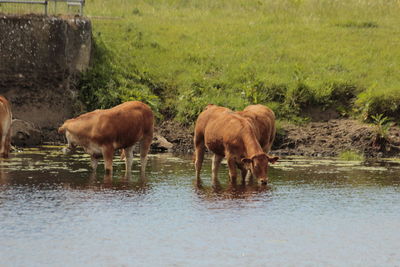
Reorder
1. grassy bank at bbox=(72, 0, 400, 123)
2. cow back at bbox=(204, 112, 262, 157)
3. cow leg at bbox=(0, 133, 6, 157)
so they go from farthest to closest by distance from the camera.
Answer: grassy bank at bbox=(72, 0, 400, 123) < cow leg at bbox=(0, 133, 6, 157) < cow back at bbox=(204, 112, 262, 157)

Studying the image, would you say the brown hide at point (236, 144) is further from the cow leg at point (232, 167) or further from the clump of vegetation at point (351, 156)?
the clump of vegetation at point (351, 156)

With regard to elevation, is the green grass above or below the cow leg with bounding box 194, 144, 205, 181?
above

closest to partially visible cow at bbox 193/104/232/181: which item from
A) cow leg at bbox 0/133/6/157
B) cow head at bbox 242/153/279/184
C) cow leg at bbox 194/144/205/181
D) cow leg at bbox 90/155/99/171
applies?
cow leg at bbox 194/144/205/181

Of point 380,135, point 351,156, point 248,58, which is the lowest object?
point 351,156

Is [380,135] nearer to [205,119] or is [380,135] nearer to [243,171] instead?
[205,119]

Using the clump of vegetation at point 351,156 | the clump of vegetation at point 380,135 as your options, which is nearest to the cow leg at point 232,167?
the clump of vegetation at point 351,156

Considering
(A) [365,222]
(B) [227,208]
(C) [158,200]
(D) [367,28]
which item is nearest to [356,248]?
(A) [365,222]

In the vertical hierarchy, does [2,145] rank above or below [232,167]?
below

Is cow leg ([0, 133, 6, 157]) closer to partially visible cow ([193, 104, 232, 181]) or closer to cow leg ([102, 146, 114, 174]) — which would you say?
cow leg ([102, 146, 114, 174])

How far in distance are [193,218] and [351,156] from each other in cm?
905

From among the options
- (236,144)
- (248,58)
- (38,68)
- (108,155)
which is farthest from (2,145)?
(248,58)

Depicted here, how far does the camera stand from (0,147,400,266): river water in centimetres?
1129

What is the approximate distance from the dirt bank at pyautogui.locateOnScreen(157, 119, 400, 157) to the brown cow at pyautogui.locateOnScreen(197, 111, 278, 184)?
559 cm

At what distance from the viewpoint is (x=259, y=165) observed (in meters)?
16.6
